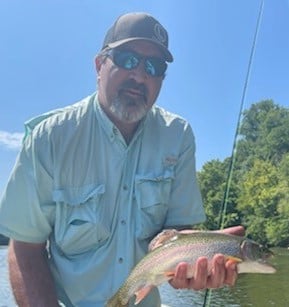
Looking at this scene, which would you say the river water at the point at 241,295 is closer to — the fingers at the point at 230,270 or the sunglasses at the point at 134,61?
the sunglasses at the point at 134,61

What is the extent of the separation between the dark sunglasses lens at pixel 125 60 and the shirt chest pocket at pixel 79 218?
1.91 feet

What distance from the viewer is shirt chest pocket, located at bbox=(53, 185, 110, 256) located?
2.58m

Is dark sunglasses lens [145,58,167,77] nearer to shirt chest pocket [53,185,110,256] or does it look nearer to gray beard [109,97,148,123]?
gray beard [109,97,148,123]

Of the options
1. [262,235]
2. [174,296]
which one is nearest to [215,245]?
[174,296]

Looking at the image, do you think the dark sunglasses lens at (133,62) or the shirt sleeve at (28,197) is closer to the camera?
the shirt sleeve at (28,197)

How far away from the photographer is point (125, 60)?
8.99 feet

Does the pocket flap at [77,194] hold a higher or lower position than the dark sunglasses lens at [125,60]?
lower

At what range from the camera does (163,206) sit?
2791 mm

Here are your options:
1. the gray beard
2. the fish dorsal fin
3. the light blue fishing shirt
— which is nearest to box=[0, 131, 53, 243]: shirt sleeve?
the light blue fishing shirt

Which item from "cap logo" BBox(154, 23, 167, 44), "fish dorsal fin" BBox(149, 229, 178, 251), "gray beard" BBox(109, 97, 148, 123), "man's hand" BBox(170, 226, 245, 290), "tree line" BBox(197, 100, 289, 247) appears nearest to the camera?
"man's hand" BBox(170, 226, 245, 290)

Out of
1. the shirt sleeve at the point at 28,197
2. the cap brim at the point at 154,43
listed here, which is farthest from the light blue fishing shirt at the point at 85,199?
the cap brim at the point at 154,43

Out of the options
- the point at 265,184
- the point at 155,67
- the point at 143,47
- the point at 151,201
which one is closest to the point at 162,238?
the point at 151,201

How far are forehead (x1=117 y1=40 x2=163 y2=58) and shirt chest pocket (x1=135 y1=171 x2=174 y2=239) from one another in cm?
58

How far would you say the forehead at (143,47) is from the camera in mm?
2771
